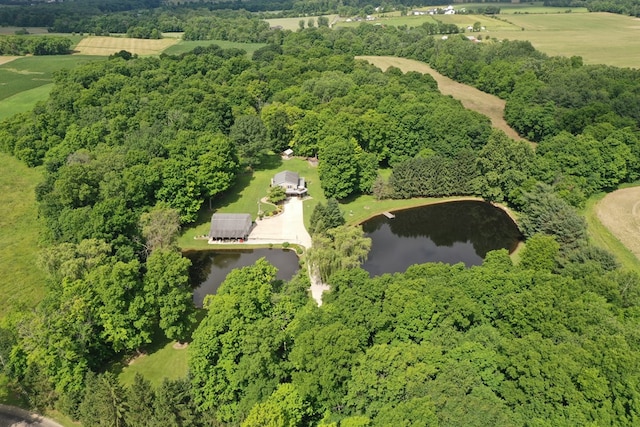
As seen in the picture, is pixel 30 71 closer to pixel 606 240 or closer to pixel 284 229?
pixel 284 229

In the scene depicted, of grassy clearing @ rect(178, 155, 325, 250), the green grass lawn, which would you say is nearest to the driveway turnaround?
grassy clearing @ rect(178, 155, 325, 250)

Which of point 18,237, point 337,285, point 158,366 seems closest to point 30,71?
point 18,237

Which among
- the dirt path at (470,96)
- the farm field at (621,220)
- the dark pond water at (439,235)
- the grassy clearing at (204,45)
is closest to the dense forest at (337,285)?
the farm field at (621,220)

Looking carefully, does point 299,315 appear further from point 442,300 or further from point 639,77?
point 639,77

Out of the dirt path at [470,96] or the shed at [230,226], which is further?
the dirt path at [470,96]

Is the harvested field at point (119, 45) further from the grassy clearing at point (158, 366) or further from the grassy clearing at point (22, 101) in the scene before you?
the grassy clearing at point (158, 366)

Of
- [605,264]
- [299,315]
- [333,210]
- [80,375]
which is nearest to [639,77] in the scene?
[605,264]

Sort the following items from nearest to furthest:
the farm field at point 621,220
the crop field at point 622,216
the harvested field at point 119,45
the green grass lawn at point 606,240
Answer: the green grass lawn at point 606,240, the farm field at point 621,220, the crop field at point 622,216, the harvested field at point 119,45

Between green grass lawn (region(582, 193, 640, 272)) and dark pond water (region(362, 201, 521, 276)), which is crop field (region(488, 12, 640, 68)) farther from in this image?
dark pond water (region(362, 201, 521, 276))
